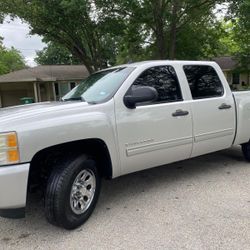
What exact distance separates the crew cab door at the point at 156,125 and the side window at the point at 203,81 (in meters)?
0.34

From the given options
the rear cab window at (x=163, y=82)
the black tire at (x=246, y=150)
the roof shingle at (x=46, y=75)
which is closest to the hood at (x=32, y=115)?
the rear cab window at (x=163, y=82)

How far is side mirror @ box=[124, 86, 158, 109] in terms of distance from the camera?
4.13 m

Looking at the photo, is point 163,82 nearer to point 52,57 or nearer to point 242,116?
point 242,116

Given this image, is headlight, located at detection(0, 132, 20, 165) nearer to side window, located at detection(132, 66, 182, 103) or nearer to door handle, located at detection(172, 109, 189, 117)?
side window, located at detection(132, 66, 182, 103)

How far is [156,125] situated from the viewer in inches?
176

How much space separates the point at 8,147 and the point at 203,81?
10.8 ft

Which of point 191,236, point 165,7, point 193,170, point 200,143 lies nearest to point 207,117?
point 200,143

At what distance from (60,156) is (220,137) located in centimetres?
273

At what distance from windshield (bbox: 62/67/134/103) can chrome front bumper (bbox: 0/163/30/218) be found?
1353 millimetres

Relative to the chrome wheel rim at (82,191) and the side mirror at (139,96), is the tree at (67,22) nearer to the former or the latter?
the side mirror at (139,96)

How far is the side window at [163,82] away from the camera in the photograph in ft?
15.2

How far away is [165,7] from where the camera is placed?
16.7 meters

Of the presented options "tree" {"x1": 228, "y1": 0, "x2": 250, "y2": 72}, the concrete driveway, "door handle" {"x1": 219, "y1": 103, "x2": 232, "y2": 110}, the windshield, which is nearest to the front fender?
the windshield

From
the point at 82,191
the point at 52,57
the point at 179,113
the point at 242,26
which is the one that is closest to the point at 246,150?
the point at 179,113
